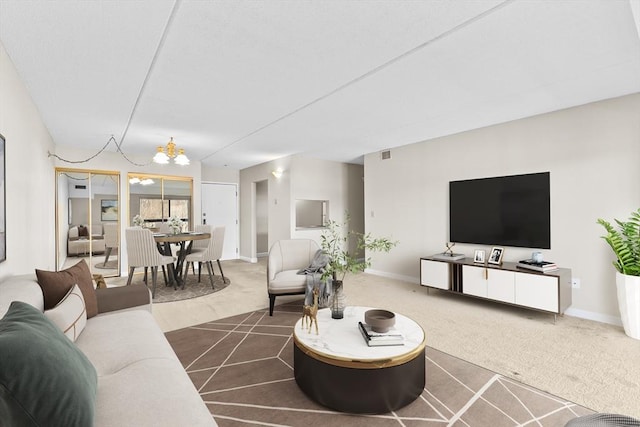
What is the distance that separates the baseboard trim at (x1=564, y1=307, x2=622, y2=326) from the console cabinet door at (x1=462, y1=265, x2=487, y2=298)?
2.94ft

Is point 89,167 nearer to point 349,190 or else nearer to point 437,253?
point 349,190

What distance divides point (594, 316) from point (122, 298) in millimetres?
4687

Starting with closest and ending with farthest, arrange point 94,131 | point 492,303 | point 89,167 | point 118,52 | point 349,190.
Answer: point 118,52
point 492,303
point 94,131
point 89,167
point 349,190

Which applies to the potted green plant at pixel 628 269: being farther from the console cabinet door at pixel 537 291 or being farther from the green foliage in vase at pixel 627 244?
the console cabinet door at pixel 537 291

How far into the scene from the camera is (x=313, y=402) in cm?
185

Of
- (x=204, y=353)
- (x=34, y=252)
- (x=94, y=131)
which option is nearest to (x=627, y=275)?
(x=204, y=353)

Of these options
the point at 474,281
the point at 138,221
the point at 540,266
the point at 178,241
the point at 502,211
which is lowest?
the point at 474,281

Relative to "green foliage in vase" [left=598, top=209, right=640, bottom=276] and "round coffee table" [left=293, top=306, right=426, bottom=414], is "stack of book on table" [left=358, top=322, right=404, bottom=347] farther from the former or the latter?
"green foliage in vase" [left=598, top=209, right=640, bottom=276]

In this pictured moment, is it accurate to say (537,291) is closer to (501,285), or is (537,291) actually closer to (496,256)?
(501,285)

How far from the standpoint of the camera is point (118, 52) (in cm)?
222

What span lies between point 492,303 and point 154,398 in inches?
157

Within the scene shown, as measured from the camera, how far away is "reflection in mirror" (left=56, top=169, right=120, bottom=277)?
512 centimetres

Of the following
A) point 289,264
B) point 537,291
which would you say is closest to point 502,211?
point 537,291

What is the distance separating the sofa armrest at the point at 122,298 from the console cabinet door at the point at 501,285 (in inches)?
145
